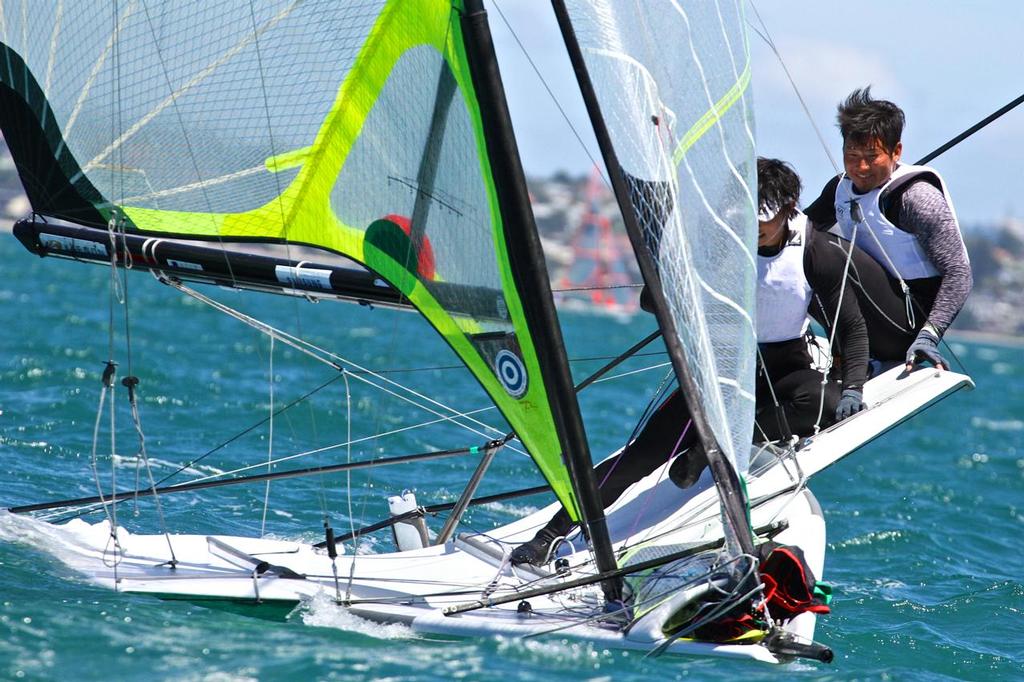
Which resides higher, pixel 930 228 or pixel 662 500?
pixel 930 228

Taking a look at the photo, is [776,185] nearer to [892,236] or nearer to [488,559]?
[892,236]

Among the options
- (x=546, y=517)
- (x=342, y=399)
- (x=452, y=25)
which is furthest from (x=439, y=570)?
(x=342, y=399)

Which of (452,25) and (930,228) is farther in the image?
(930,228)

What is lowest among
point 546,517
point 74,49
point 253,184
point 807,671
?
point 807,671

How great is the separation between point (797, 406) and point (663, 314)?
117 cm

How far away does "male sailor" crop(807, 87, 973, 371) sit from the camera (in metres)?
4.58

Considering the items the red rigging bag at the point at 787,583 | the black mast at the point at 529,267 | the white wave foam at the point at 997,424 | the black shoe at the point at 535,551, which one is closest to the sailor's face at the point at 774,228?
the black mast at the point at 529,267

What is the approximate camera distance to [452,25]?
11.5 ft

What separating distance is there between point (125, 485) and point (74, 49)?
7.99ft

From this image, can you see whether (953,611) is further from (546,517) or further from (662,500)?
(546,517)

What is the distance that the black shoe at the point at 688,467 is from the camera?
14.3ft

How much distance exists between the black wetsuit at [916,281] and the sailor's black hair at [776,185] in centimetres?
62

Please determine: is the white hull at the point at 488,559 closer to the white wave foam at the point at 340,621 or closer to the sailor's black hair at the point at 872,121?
the white wave foam at the point at 340,621

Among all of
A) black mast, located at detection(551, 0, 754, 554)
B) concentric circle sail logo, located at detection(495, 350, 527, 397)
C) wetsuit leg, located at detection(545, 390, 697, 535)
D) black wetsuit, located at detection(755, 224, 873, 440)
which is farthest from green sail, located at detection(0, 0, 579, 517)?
black wetsuit, located at detection(755, 224, 873, 440)
